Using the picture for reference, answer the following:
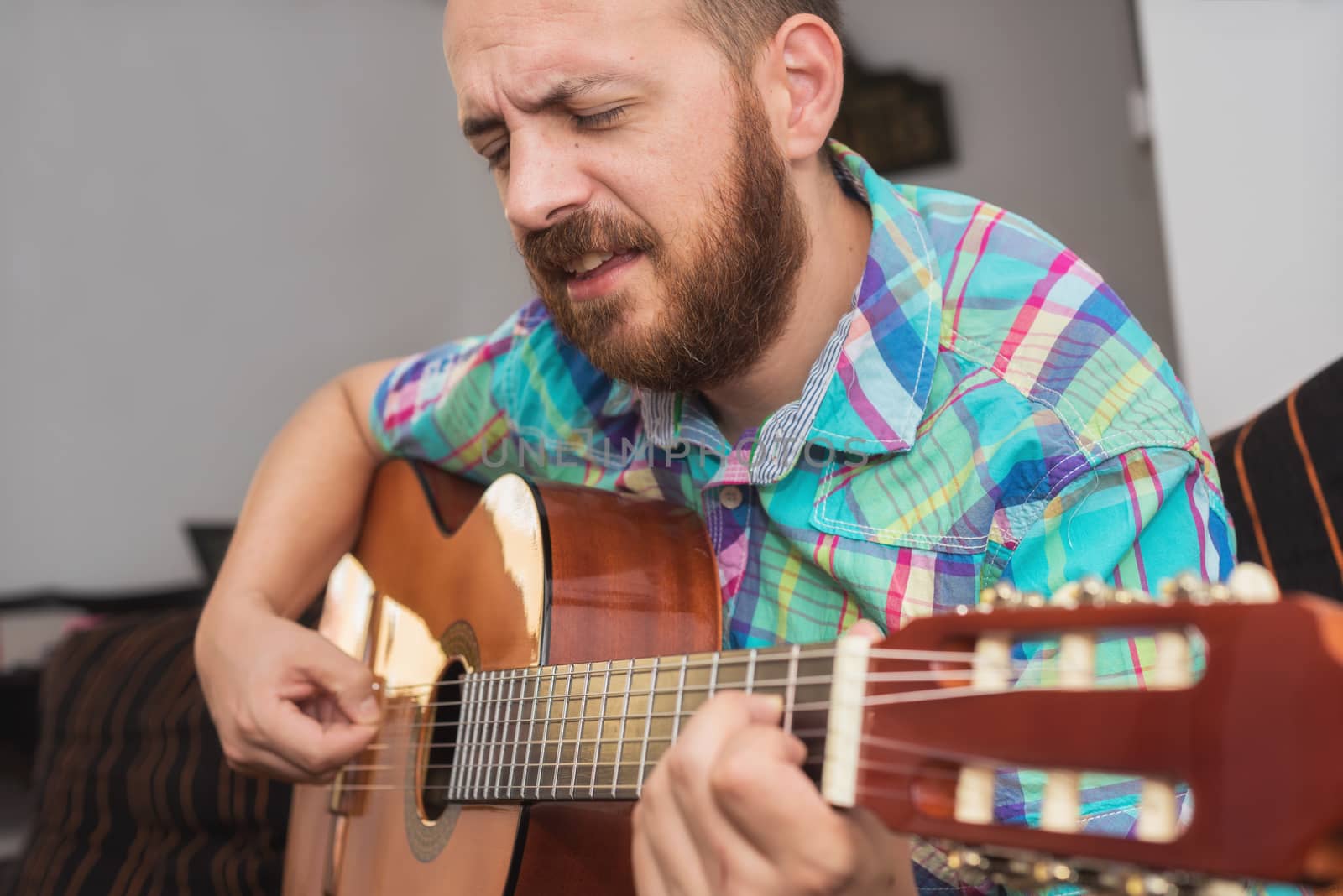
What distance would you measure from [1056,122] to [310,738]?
225cm

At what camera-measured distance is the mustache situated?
3.28ft

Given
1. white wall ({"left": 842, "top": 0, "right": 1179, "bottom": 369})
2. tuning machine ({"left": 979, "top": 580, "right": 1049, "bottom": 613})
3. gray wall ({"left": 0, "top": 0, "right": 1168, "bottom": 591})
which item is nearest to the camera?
tuning machine ({"left": 979, "top": 580, "right": 1049, "bottom": 613})

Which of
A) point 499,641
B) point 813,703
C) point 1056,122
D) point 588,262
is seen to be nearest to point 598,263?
point 588,262

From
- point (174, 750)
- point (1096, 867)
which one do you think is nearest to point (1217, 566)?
point (1096, 867)

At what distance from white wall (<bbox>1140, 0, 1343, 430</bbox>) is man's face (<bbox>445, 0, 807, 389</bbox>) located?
687 millimetres

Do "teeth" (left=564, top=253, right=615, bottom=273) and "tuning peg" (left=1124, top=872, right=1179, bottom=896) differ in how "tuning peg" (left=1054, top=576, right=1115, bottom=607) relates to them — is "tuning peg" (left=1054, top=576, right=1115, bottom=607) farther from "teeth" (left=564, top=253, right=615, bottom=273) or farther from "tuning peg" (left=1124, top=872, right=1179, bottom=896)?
"teeth" (left=564, top=253, right=615, bottom=273)

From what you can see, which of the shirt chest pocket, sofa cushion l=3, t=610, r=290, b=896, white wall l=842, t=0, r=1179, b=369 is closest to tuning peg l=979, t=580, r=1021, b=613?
the shirt chest pocket

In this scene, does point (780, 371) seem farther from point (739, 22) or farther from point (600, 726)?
point (600, 726)

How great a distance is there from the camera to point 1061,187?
8.75 ft

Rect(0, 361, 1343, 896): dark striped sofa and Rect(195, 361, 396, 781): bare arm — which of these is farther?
Rect(195, 361, 396, 781): bare arm

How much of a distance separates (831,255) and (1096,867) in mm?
748

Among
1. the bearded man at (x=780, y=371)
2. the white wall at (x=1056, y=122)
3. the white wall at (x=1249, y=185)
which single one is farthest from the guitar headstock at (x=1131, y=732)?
the white wall at (x=1056, y=122)

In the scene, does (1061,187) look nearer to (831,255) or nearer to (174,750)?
(831,255)

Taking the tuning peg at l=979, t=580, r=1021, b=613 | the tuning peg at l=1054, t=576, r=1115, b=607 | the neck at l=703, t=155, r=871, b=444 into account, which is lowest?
the tuning peg at l=979, t=580, r=1021, b=613
